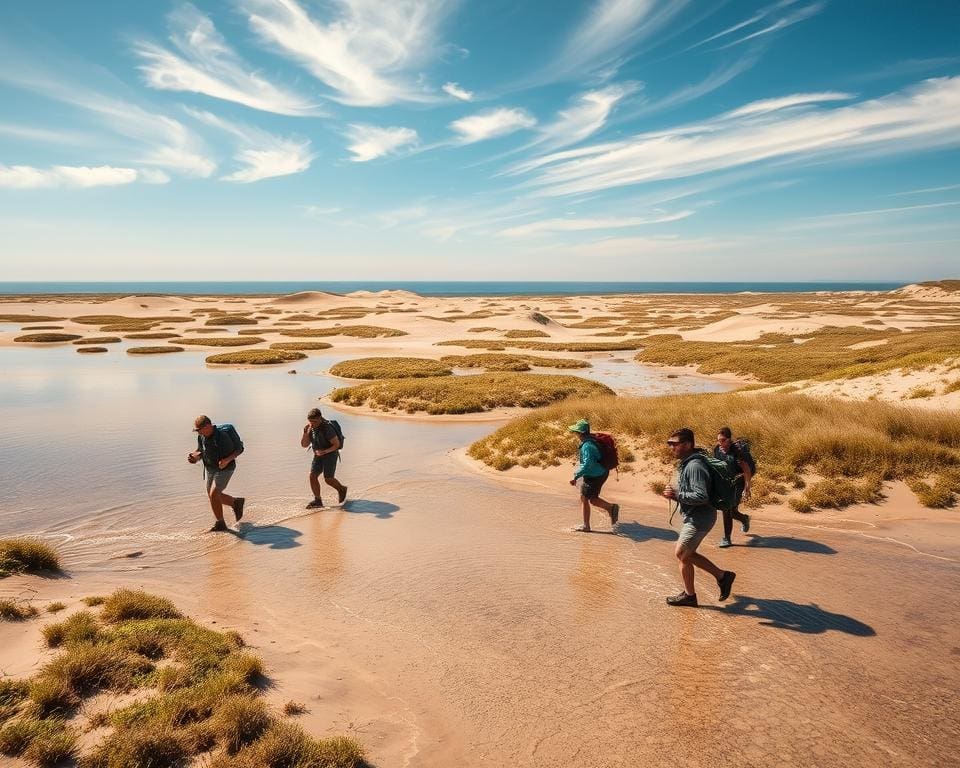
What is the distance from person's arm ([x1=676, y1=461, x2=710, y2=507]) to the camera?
7.51 m

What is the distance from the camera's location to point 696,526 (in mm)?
7738

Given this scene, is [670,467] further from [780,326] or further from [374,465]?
[780,326]

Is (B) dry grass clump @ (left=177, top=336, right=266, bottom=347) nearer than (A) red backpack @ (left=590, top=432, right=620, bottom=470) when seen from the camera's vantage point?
Result: No

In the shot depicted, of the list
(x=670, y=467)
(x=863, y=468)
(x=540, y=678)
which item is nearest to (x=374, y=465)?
(x=670, y=467)

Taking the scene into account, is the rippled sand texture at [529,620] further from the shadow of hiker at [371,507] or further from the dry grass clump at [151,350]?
the dry grass clump at [151,350]

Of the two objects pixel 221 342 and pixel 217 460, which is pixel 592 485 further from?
pixel 221 342

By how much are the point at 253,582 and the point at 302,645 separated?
8.07 feet

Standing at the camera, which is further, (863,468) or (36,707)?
(863,468)

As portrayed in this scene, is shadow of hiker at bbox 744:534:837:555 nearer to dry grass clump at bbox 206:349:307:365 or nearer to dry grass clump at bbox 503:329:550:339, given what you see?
dry grass clump at bbox 206:349:307:365

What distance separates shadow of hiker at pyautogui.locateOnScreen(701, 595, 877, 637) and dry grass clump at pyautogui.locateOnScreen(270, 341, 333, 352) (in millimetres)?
46861

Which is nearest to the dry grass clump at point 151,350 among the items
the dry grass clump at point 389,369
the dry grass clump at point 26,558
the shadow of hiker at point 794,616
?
the dry grass clump at point 389,369

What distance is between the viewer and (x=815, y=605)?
26.9 ft

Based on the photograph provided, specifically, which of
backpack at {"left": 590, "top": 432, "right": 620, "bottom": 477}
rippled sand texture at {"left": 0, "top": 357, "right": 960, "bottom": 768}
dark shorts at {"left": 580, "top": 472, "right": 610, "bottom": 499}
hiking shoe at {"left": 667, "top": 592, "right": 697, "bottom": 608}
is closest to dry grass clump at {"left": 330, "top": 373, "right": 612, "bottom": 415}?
rippled sand texture at {"left": 0, "top": 357, "right": 960, "bottom": 768}

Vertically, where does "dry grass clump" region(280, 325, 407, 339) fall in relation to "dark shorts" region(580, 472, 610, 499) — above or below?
below
